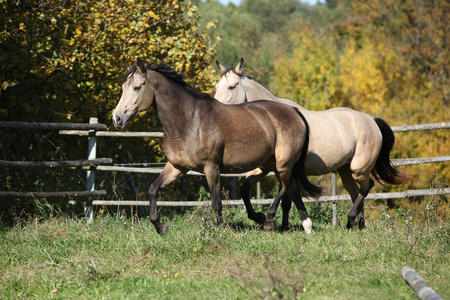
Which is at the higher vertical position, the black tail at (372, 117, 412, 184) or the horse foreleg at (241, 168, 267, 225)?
the black tail at (372, 117, 412, 184)

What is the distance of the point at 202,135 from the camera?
5.61 meters

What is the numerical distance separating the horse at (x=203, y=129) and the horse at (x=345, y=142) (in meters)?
0.51

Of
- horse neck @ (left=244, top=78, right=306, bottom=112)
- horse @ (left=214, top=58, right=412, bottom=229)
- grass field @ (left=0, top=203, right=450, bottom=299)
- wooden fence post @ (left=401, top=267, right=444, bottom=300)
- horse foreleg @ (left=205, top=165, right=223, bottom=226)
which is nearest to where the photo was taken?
wooden fence post @ (left=401, top=267, right=444, bottom=300)

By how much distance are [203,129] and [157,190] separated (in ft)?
2.86

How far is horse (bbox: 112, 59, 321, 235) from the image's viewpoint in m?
5.53

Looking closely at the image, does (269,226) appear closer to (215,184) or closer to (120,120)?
(215,184)

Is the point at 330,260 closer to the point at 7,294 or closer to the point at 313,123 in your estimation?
the point at 313,123

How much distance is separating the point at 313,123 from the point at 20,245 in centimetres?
380

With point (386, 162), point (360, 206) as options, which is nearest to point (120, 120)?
point (360, 206)

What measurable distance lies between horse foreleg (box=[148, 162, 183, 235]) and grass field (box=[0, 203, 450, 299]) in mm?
118

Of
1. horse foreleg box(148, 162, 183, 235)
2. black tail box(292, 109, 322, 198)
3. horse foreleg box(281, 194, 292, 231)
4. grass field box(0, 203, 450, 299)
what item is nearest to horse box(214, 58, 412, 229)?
black tail box(292, 109, 322, 198)

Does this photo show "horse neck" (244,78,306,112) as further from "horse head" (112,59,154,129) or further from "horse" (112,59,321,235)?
"horse head" (112,59,154,129)

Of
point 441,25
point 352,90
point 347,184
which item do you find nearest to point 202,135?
point 347,184

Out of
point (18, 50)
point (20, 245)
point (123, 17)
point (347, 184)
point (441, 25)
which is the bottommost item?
point (20, 245)
